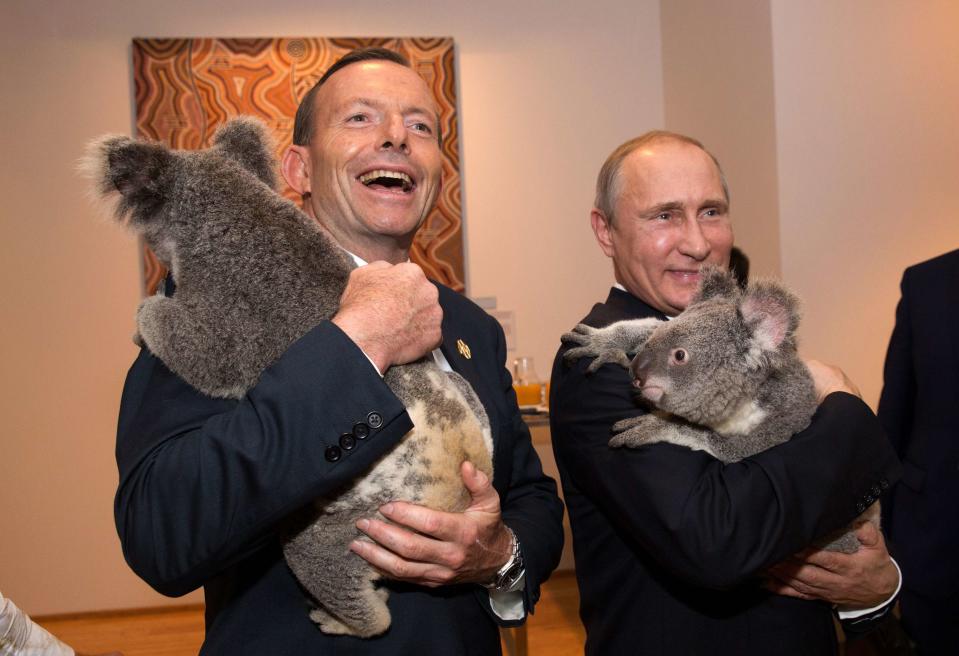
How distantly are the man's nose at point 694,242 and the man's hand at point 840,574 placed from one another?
0.68 m

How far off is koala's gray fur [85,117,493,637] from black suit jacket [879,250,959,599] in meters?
2.07

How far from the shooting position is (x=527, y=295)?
5.48 meters

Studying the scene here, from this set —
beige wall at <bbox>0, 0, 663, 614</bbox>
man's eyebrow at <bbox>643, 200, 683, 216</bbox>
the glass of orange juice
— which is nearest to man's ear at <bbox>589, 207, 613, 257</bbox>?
man's eyebrow at <bbox>643, 200, 683, 216</bbox>

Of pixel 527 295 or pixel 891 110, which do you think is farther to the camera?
pixel 527 295

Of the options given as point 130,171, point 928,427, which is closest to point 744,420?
point 130,171

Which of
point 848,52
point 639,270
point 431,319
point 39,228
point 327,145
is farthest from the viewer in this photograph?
point 39,228

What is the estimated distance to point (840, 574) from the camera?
1521 millimetres

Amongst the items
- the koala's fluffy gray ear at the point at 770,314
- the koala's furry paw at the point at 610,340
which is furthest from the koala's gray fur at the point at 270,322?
the koala's fluffy gray ear at the point at 770,314

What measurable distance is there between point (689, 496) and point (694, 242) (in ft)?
2.14

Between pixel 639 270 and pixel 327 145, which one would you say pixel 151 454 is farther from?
pixel 639 270

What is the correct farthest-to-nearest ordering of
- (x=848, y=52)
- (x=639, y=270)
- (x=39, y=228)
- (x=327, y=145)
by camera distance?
(x=39, y=228) < (x=848, y=52) < (x=639, y=270) < (x=327, y=145)

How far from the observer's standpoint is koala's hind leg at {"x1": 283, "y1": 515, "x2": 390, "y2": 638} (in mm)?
1131

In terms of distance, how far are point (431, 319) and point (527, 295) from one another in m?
4.30

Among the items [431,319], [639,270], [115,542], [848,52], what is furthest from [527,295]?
[431,319]
